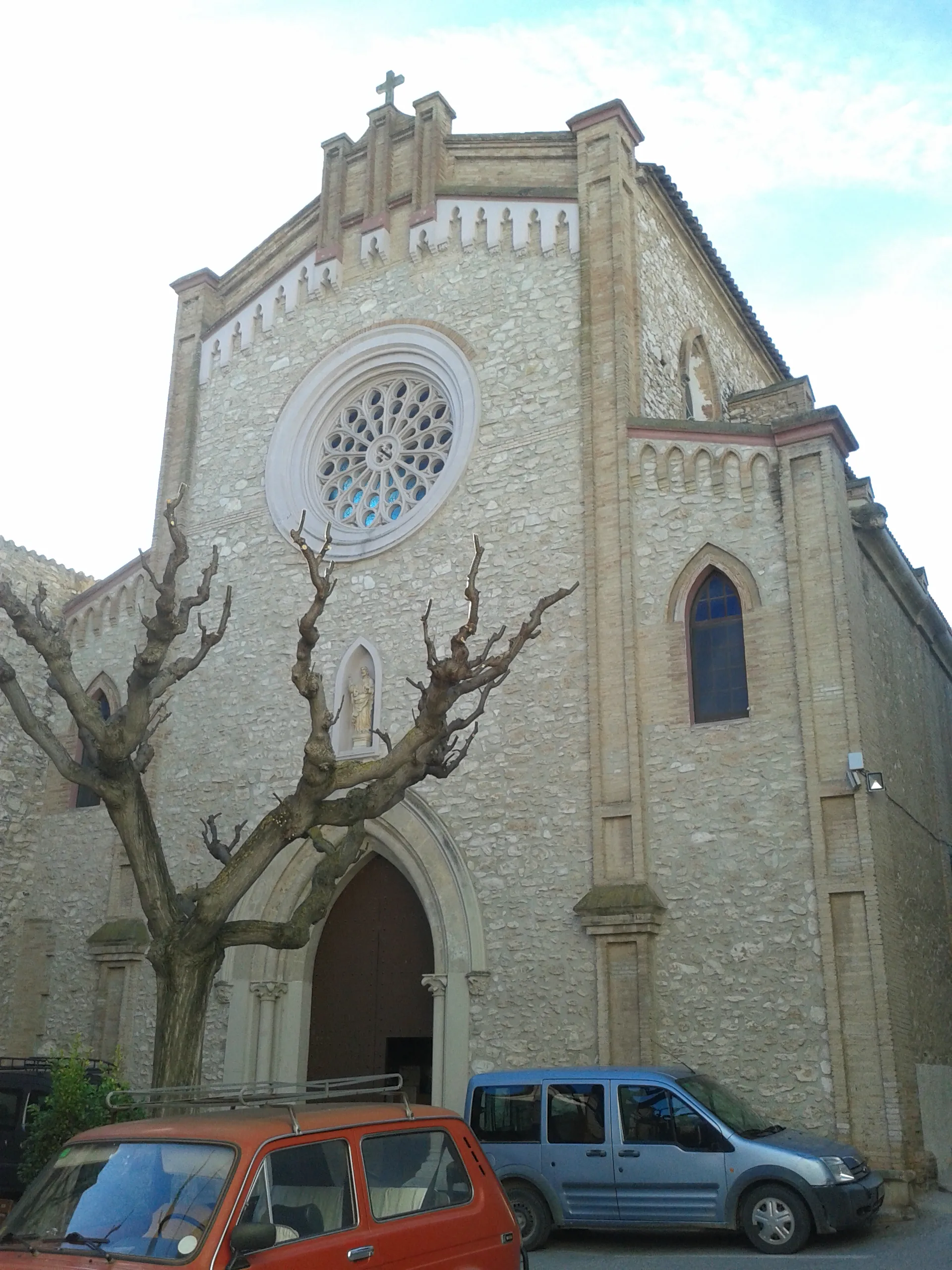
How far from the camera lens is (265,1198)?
4848mm

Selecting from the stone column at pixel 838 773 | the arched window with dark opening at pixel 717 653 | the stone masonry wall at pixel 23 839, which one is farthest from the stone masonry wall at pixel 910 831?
the stone masonry wall at pixel 23 839

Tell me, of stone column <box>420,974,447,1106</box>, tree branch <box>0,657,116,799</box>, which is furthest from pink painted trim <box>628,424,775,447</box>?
tree branch <box>0,657,116,799</box>

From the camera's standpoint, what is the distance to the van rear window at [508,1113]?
9922 millimetres

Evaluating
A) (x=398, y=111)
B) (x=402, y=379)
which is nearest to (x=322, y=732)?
(x=402, y=379)

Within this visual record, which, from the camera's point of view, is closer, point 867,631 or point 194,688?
point 867,631

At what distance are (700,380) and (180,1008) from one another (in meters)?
12.9

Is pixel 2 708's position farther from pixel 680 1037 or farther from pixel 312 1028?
pixel 680 1037

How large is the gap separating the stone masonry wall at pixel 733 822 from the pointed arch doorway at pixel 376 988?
352cm

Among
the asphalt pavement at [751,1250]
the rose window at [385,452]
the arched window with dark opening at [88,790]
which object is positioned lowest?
the asphalt pavement at [751,1250]

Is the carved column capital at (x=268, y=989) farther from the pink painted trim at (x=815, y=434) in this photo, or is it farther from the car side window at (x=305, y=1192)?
the car side window at (x=305, y=1192)

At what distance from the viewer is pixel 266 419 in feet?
58.2

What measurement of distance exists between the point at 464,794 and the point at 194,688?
485 cm

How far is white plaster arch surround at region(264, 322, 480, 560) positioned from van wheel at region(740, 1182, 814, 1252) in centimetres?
903

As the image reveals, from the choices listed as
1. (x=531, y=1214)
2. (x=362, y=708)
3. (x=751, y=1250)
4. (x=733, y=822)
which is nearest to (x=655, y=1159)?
(x=751, y=1250)
